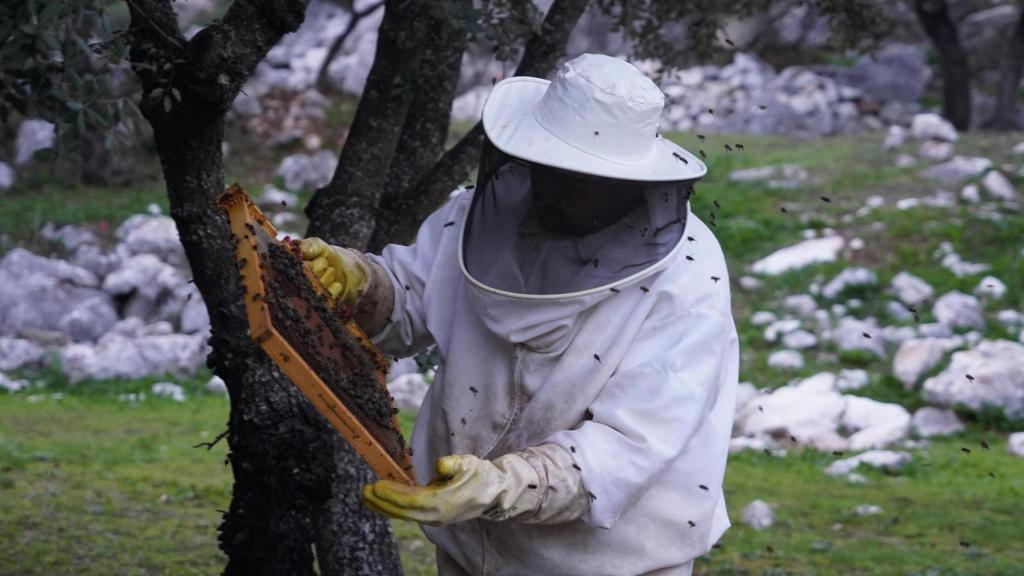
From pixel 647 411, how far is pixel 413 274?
0.84 m

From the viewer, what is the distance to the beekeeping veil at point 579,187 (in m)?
2.69

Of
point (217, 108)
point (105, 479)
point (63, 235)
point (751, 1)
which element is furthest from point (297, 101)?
point (217, 108)

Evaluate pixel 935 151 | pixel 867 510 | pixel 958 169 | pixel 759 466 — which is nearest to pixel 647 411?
pixel 867 510

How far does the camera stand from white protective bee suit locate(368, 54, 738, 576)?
8.64 feet

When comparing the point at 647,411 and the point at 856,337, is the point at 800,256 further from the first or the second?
the point at 647,411

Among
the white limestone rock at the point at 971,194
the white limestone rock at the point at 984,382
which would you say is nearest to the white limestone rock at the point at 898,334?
the white limestone rock at the point at 984,382

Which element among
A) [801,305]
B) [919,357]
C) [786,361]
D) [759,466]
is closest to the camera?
[759,466]

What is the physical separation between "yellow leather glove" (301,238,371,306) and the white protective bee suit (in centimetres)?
24

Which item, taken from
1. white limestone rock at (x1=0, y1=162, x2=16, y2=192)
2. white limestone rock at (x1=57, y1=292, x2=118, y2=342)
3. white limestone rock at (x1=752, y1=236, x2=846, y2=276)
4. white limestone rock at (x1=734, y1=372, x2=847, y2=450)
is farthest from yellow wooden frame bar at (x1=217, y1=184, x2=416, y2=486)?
white limestone rock at (x1=0, y1=162, x2=16, y2=192)

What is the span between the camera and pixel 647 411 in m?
2.63

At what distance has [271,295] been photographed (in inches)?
103

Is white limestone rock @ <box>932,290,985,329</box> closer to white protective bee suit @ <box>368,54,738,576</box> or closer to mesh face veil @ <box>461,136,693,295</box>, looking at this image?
white protective bee suit @ <box>368,54,738,576</box>

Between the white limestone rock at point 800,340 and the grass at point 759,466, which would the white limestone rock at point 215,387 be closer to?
the grass at point 759,466

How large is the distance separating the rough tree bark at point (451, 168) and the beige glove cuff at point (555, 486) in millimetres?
1933
